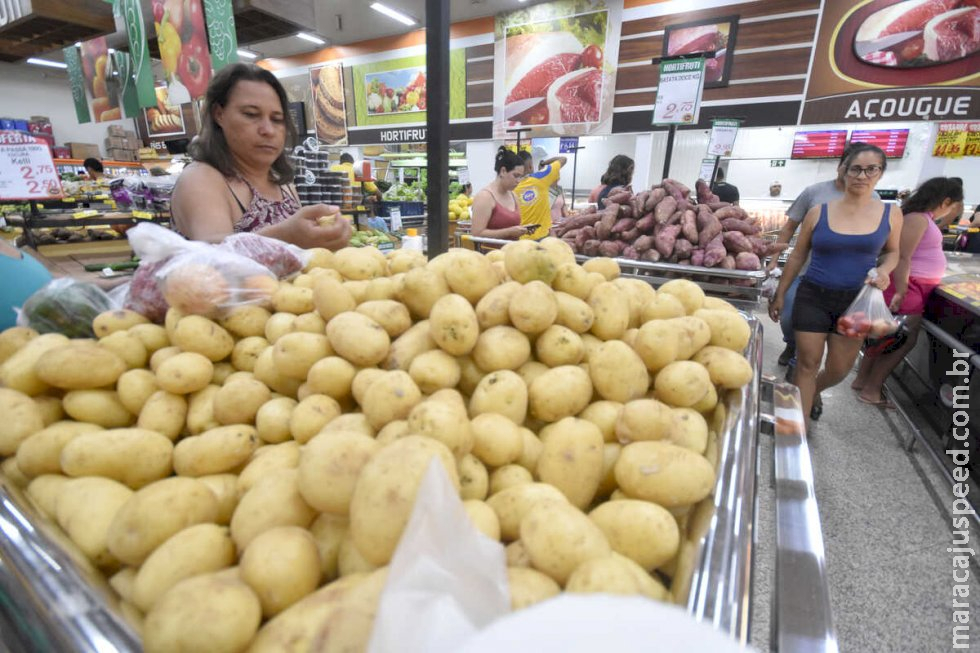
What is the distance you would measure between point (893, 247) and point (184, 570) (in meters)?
3.81

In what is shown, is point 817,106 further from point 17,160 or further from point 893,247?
point 17,160

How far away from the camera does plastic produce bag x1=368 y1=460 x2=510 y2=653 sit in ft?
1.33

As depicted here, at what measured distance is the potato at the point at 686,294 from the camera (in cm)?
129

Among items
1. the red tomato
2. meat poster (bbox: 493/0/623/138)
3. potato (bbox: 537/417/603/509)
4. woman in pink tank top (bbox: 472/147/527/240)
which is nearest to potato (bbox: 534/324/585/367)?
potato (bbox: 537/417/603/509)

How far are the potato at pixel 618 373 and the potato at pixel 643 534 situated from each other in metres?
0.30

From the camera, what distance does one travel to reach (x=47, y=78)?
13.9 metres

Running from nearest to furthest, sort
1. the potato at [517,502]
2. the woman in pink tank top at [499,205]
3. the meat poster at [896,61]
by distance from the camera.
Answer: the potato at [517,502] → the woman in pink tank top at [499,205] → the meat poster at [896,61]

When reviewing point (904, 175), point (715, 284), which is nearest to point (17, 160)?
point (715, 284)

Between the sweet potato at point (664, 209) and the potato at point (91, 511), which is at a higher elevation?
the sweet potato at point (664, 209)

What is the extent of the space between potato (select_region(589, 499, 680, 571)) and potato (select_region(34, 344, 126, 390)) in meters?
1.06

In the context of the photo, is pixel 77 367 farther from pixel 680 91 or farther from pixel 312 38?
pixel 312 38

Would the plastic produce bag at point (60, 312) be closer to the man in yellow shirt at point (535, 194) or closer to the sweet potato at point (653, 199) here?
the sweet potato at point (653, 199)

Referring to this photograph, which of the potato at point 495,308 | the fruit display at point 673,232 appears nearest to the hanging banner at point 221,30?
the fruit display at point 673,232

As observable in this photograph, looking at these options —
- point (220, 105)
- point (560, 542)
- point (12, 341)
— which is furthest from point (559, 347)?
point (220, 105)
